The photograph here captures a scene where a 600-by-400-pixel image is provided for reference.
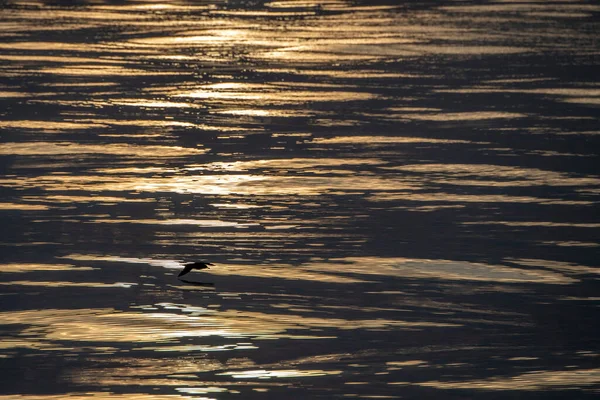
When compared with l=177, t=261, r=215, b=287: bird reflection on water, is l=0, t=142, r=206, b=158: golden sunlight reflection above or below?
below

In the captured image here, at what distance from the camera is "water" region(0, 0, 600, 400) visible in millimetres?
8164

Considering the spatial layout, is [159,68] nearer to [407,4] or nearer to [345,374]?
[407,4]

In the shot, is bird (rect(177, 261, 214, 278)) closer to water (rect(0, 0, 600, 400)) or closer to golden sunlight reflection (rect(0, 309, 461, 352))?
water (rect(0, 0, 600, 400))

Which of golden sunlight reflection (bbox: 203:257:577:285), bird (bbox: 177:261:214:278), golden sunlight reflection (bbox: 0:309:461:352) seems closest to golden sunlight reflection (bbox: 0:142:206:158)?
golden sunlight reflection (bbox: 203:257:577:285)

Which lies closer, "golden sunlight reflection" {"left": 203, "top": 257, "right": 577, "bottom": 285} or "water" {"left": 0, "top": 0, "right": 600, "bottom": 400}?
"water" {"left": 0, "top": 0, "right": 600, "bottom": 400}

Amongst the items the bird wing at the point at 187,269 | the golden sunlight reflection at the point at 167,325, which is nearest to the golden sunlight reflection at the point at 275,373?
the golden sunlight reflection at the point at 167,325

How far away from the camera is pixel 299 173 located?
540 inches

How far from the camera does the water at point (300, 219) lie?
8.16 meters

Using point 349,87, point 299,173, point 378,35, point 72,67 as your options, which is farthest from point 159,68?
point 299,173

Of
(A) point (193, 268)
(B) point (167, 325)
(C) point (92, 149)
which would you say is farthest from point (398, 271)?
(C) point (92, 149)

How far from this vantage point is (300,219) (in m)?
11.8

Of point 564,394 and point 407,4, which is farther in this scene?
point 407,4

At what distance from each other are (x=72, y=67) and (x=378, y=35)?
6002 millimetres

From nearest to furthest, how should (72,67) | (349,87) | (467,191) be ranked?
(467,191) → (349,87) → (72,67)
